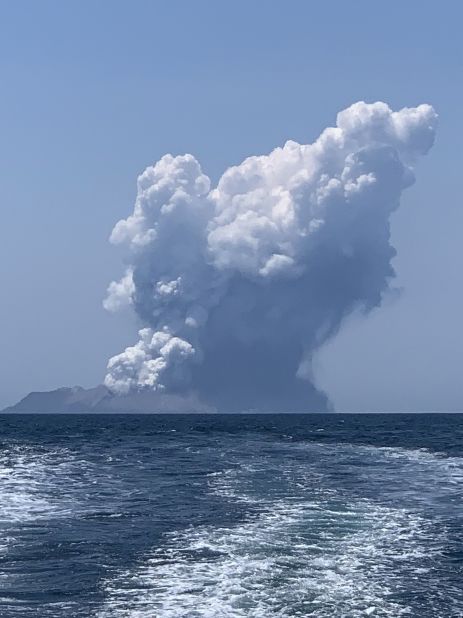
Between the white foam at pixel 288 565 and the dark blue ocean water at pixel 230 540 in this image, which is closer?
the white foam at pixel 288 565

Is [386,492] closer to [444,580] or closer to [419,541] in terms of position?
[419,541]

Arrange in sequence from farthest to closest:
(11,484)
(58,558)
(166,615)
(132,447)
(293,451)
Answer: (132,447) < (293,451) < (11,484) < (58,558) < (166,615)

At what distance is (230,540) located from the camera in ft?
126

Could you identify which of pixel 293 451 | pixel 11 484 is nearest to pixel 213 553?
pixel 11 484

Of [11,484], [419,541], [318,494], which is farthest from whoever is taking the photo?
[11,484]

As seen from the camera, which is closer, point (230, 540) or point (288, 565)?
point (288, 565)

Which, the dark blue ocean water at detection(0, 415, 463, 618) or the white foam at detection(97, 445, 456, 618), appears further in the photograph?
the dark blue ocean water at detection(0, 415, 463, 618)

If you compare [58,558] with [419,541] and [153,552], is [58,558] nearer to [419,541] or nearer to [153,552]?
[153,552]

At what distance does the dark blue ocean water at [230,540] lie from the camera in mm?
28312

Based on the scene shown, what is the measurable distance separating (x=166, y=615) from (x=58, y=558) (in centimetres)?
985

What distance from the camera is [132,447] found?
320ft

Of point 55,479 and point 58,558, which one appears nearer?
point 58,558

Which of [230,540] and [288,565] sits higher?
[230,540]

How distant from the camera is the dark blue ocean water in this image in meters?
28.3
